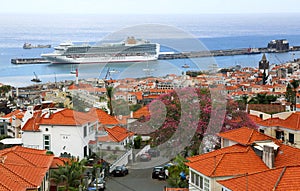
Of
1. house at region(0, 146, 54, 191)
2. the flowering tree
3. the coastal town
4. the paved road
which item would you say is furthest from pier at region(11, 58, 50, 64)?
house at region(0, 146, 54, 191)

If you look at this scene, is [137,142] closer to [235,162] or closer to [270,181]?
[235,162]

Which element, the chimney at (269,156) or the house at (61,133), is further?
the house at (61,133)

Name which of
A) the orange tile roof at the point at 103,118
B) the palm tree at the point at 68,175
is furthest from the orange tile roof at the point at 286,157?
the orange tile roof at the point at 103,118

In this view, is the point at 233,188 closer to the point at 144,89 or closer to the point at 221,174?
the point at 221,174

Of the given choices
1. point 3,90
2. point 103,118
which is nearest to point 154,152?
point 103,118

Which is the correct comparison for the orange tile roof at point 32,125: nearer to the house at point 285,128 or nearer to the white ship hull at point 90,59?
the house at point 285,128

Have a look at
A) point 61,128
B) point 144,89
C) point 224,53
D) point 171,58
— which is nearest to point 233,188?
point 61,128
